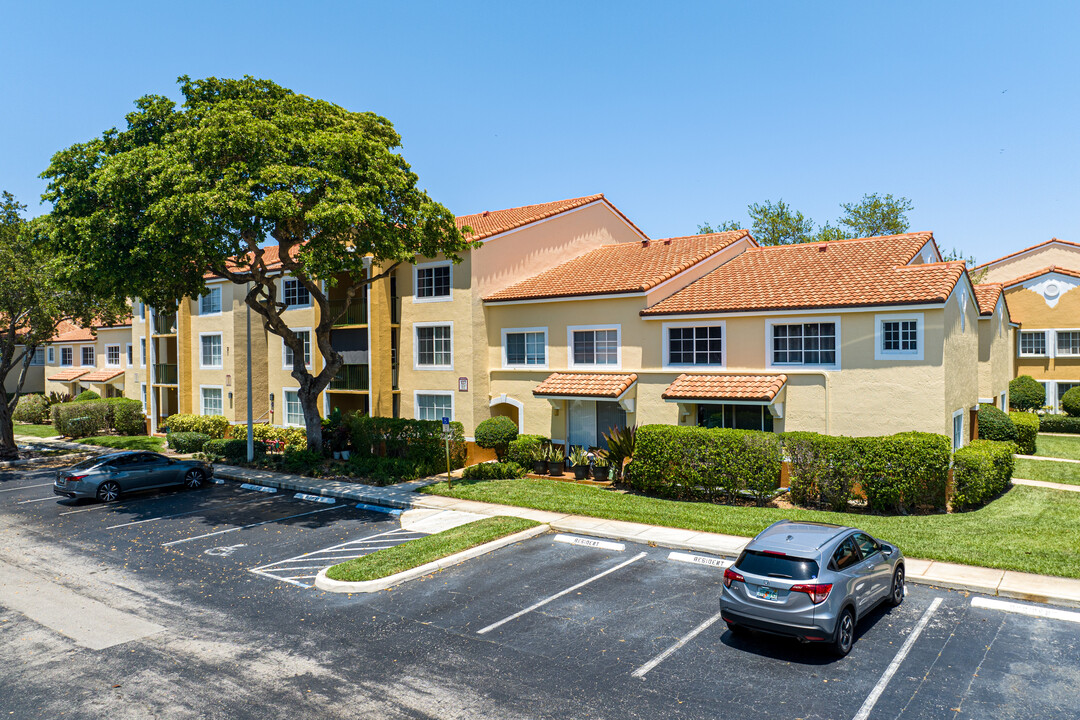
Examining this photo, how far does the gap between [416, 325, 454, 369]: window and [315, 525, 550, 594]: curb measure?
41.9 feet

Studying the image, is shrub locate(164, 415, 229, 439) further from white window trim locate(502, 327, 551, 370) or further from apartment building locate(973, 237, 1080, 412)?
apartment building locate(973, 237, 1080, 412)

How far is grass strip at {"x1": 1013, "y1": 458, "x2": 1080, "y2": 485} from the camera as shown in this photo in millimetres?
23039

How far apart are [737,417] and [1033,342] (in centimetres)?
2579

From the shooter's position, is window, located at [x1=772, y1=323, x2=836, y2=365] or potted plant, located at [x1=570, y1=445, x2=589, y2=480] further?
potted plant, located at [x1=570, y1=445, x2=589, y2=480]

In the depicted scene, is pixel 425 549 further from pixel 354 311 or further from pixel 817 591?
pixel 354 311

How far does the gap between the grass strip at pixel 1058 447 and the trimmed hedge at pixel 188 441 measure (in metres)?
34.9

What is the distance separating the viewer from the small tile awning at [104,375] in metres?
47.2

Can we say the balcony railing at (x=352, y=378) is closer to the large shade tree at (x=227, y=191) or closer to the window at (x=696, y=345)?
the large shade tree at (x=227, y=191)

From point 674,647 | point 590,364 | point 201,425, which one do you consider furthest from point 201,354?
point 674,647

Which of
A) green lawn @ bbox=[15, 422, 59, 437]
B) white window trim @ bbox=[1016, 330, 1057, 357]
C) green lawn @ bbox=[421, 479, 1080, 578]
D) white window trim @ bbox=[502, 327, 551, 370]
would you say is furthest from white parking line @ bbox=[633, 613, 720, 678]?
green lawn @ bbox=[15, 422, 59, 437]

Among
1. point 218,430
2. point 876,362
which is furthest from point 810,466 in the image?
point 218,430

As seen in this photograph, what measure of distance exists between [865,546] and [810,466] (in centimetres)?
823

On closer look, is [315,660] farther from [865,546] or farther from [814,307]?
[814,307]

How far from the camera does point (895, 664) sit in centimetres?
977
